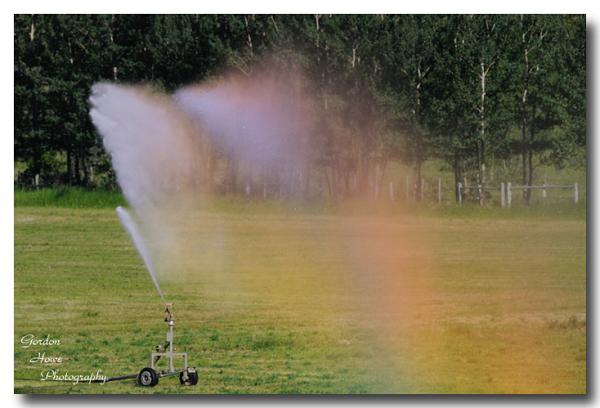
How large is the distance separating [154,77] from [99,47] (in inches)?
68.4

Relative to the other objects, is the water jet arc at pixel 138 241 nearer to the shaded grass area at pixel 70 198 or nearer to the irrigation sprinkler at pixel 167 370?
the shaded grass area at pixel 70 198

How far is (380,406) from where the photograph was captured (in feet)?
48.3

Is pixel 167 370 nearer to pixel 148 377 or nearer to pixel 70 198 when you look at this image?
pixel 148 377

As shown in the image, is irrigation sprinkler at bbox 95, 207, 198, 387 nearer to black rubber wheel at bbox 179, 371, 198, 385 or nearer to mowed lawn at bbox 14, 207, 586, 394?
black rubber wheel at bbox 179, 371, 198, 385

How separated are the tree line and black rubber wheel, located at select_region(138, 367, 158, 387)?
5.46 metres

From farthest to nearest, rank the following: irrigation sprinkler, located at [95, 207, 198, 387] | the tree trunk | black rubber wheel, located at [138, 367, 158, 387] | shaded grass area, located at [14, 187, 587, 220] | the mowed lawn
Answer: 1. the tree trunk
2. shaded grass area, located at [14, 187, 587, 220]
3. the mowed lawn
4. black rubber wheel, located at [138, 367, 158, 387]
5. irrigation sprinkler, located at [95, 207, 198, 387]

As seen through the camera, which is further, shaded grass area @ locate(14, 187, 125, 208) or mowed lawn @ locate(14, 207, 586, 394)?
shaded grass area @ locate(14, 187, 125, 208)

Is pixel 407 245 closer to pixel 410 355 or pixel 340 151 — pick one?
pixel 340 151

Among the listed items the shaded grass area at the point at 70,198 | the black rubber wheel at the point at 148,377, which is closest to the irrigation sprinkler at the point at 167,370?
the black rubber wheel at the point at 148,377

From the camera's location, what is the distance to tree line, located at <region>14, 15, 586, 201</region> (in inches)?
763

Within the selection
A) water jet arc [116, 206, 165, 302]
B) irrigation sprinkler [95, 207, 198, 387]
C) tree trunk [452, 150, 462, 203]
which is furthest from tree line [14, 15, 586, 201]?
irrigation sprinkler [95, 207, 198, 387]

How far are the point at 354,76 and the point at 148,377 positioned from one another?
285 inches

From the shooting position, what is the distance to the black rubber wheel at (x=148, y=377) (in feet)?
48.2

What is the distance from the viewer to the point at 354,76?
802 inches
